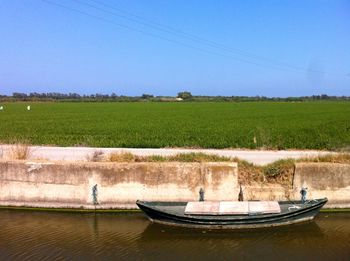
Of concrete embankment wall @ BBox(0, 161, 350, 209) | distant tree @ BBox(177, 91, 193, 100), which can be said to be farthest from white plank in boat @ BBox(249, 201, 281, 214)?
distant tree @ BBox(177, 91, 193, 100)

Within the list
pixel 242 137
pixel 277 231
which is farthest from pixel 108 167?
pixel 242 137

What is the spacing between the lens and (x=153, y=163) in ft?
49.8

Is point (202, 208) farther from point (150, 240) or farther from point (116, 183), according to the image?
point (116, 183)

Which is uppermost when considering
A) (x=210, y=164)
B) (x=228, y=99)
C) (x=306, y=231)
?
(x=228, y=99)

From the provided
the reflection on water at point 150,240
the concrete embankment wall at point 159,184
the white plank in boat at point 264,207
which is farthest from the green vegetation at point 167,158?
the white plank in boat at point 264,207

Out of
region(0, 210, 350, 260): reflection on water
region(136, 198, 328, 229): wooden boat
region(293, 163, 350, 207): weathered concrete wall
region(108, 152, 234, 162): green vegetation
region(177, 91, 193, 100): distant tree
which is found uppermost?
region(177, 91, 193, 100): distant tree

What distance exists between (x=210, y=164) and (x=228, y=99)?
177287 millimetres

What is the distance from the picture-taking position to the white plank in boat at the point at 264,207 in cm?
1323

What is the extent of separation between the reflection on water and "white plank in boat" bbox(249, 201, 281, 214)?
0.54m

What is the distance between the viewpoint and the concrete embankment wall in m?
15.0

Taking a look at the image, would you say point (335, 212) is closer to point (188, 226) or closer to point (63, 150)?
point (188, 226)

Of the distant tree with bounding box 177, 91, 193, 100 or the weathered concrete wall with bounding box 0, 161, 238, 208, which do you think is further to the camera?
the distant tree with bounding box 177, 91, 193, 100

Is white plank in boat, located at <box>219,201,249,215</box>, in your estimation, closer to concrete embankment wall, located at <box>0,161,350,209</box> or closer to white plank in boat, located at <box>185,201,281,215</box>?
white plank in boat, located at <box>185,201,281,215</box>

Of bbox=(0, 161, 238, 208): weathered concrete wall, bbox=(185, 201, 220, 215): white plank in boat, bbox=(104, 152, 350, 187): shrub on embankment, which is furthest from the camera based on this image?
bbox=(104, 152, 350, 187): shrub on embankment
